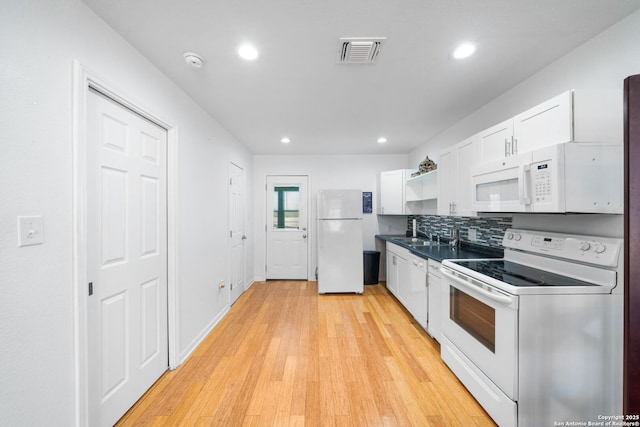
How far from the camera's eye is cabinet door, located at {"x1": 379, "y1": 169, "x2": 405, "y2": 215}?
13.6 ft

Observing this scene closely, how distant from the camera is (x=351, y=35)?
1.53m

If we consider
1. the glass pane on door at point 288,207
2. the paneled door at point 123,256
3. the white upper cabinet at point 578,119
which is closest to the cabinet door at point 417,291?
the white upper cabinet at point 578,119

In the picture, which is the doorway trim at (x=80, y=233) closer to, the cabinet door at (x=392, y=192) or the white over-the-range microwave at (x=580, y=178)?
the white over-the-range microwave at (x=580, y=178)

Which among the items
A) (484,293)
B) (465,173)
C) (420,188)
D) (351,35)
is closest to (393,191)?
(420,188)

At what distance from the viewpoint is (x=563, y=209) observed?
1404 mm

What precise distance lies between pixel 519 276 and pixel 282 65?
222 cm

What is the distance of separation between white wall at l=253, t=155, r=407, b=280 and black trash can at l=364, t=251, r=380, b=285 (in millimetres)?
355

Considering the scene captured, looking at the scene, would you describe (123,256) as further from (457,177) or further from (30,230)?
(457,177)

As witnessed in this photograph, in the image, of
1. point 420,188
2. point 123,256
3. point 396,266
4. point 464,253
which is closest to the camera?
point 123,256

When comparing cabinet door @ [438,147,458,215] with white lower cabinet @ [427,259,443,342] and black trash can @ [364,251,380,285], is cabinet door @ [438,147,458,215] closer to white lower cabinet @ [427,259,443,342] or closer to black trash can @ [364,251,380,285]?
white lower cabinet @ [427,259,443,342]

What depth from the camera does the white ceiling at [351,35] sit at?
4.37 feet

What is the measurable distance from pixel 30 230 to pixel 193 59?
1395 mm

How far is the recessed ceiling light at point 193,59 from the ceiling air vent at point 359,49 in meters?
0.99

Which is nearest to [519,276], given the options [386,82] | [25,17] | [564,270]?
[564,270]
